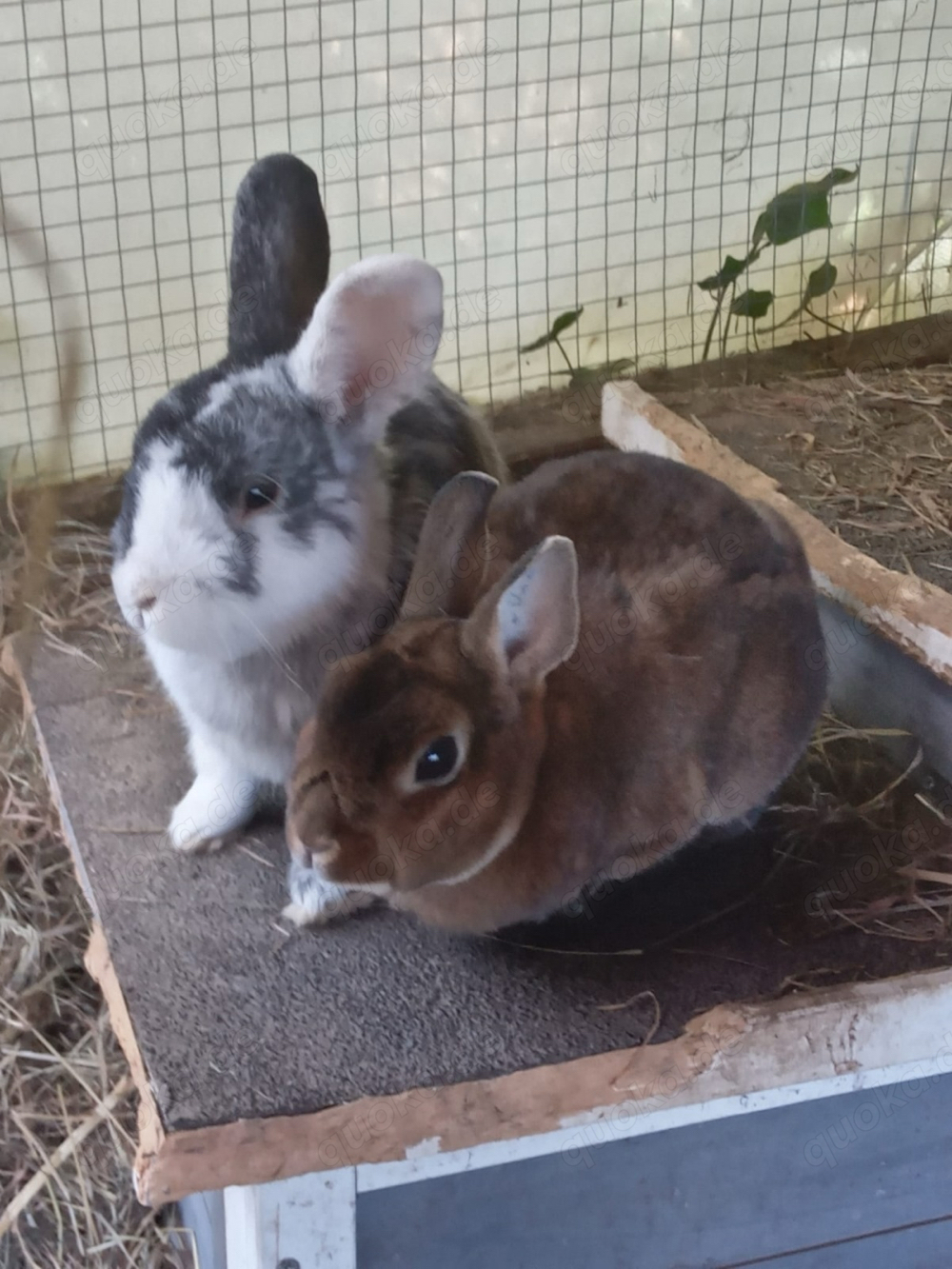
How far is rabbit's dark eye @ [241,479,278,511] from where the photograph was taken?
1.10 meters

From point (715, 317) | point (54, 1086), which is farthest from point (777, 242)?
point (54, 1086)

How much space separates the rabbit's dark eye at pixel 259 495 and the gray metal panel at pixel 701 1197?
59 cm

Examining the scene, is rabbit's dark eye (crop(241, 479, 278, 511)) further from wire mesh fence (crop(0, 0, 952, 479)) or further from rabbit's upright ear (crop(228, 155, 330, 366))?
wire mesh fence (crop(0, 0, 952, 479))

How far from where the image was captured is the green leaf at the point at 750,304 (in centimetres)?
245

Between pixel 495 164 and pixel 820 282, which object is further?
pixel 820 282

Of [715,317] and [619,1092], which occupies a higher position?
[715,317]

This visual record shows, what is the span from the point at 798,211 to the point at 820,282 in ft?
0.55

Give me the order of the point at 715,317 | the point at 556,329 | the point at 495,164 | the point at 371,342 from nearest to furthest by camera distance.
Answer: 1. the point at 371,342
2. the point at 495,164
3. the point at 556,329
4. the point at 715,317

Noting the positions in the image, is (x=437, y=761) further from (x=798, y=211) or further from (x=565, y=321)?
(x=798, y=211)

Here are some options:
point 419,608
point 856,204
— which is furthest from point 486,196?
point 419,608

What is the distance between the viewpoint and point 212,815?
1357 millimetres

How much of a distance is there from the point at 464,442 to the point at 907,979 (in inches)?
29.7

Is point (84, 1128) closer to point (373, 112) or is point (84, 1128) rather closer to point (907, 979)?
point (907, 979)

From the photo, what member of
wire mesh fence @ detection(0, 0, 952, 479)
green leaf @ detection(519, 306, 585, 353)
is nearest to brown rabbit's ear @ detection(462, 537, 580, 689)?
wire mesh fence @ detection(0, 0, 952, 479)
